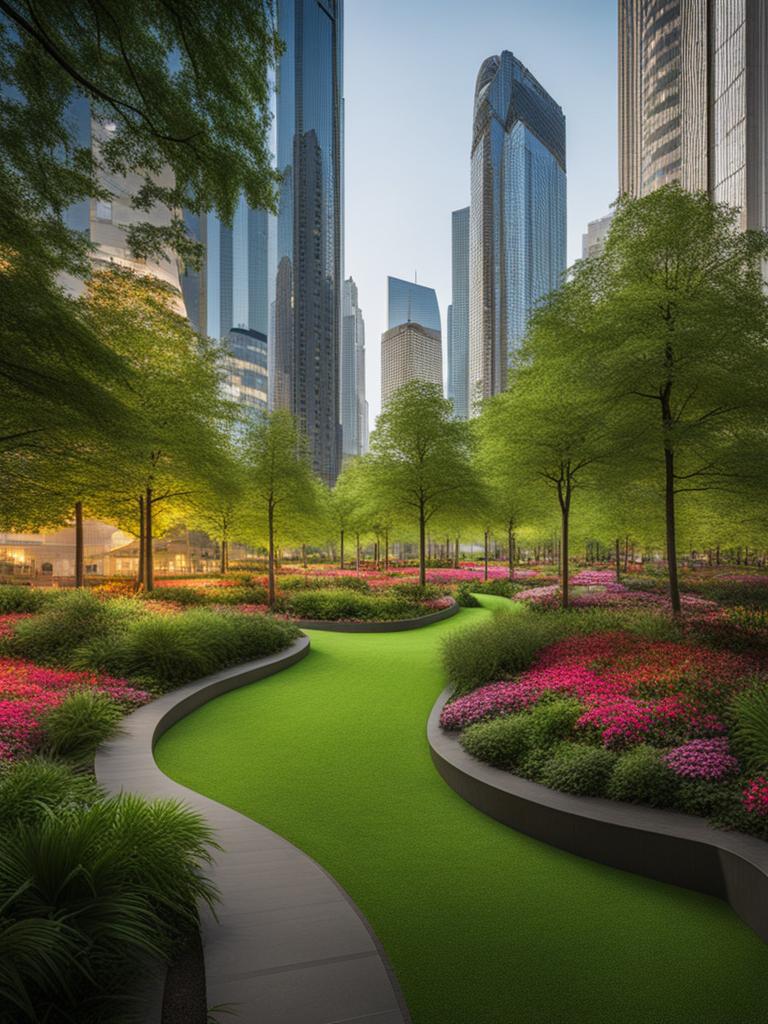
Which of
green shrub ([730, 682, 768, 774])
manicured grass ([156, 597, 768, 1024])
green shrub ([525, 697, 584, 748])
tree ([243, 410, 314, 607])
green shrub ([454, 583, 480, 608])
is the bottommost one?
green shrub ([454, 583, 480, 608])

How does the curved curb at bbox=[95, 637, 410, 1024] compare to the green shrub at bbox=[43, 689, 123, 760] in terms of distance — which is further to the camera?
A: the green shrub at bbox=[43, 689, 123, 760]

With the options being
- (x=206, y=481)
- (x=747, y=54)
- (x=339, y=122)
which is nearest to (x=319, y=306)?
(x=339, y=122)

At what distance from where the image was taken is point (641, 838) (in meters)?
4.15

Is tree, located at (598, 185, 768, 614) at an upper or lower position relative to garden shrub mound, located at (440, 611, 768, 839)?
upper

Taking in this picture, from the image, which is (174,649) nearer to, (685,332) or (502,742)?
(502,742)

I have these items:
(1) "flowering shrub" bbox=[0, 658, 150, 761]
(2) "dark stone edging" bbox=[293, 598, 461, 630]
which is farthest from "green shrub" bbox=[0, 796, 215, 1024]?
(2) "dark stone edging" bbox=[293, 598, 461, 630]

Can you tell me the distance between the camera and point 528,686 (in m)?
7.51

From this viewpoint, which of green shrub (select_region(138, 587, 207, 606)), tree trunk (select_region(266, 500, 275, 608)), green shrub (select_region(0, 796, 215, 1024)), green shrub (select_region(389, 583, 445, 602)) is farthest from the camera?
green shrub (select_region(389, 583, 445, 602))

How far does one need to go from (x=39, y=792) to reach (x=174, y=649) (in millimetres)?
5337

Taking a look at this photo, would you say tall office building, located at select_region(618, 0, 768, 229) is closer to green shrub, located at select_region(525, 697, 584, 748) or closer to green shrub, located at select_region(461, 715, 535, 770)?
green shrub, located at select_region(525, 697, 584, 748)

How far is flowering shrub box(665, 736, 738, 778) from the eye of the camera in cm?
463

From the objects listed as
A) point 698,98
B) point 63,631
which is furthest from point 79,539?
point 698,98

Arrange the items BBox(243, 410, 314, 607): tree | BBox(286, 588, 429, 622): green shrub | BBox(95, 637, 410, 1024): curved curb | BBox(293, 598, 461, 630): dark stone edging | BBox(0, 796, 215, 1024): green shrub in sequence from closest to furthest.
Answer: BBox(0, 796, 215, 1024): green shrub < BBox(95, 637, 410, 1024): curved curb < BBox(293, 598, 461, 630): dark stone edging < BBox(286, 588, 429, 622): green shrub < BBox(243, 410, 314, 607): tree

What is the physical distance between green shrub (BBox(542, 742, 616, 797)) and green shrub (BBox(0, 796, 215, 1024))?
3376 mm
